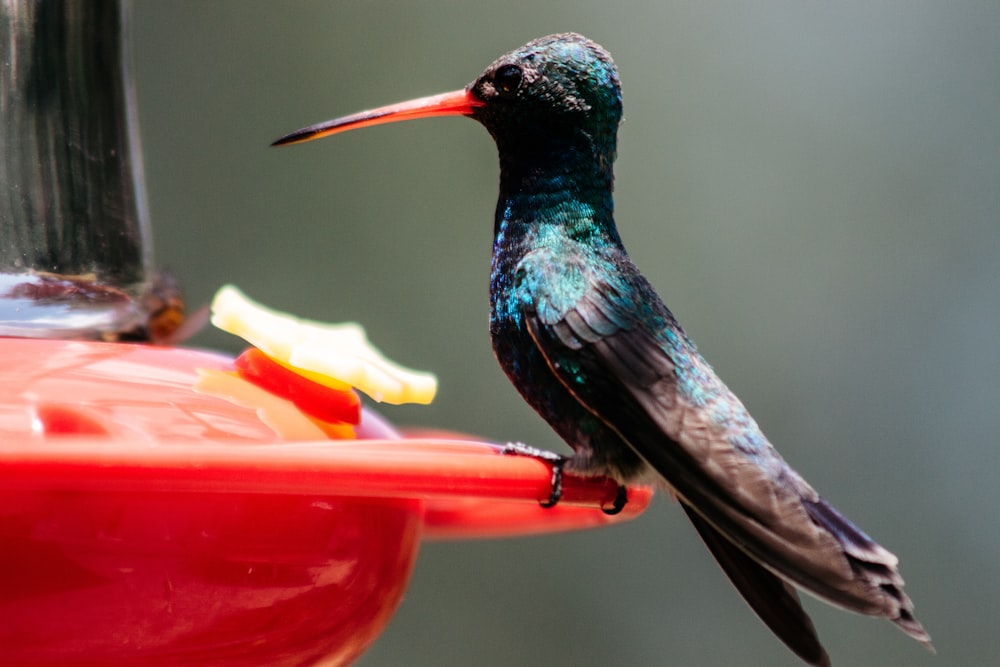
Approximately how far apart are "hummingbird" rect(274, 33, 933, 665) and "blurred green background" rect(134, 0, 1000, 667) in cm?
325

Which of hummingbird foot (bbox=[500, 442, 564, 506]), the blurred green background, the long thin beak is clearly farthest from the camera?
the blurred green background

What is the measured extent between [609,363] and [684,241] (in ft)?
13.8

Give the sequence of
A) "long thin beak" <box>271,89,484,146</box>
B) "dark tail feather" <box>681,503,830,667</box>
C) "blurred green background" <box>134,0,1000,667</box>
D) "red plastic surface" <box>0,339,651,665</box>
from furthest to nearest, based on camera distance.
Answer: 1. "blurred green background" <box>134,0,1000,667</box>
2. "dark tail feather" <box>681,503,830,667</box>
3. "long thin beak" <box>271,89,484,146</box>
4. "red plastic surface" <box>0,339,651,665</box>

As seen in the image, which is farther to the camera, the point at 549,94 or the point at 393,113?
the point at 549,94

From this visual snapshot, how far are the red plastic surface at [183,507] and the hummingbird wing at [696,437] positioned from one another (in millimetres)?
295

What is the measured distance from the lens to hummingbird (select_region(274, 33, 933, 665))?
1.78 m

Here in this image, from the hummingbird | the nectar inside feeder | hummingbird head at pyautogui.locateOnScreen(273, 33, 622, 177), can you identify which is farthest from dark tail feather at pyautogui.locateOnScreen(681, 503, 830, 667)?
hummingbird head at pyautogui.locateOnScreen(273, 33, 622, 177)

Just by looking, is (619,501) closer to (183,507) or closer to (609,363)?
(609,363)

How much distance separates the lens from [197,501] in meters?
1.46

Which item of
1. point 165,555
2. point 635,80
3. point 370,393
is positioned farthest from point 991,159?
point 165,555

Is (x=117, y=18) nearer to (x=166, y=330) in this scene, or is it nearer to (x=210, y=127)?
(x=166, y=330)

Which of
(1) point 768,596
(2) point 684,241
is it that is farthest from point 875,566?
(2) point 684,241

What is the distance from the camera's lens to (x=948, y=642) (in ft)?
18.9

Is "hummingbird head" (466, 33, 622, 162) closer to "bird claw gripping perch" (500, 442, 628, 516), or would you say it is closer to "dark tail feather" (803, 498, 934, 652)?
"bird claw gripping perch" (500, 442, 628, 516)
